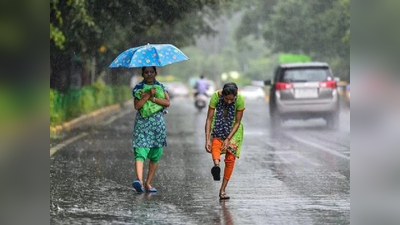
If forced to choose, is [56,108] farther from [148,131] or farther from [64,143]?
[148,131]

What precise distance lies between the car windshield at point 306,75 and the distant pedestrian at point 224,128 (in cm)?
1463

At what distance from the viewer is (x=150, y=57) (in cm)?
1087

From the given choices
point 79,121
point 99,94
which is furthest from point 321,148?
point 99,94

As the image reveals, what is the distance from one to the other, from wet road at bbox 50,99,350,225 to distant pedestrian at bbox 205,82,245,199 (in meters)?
0.50

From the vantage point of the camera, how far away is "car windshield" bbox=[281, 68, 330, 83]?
25.0 meters

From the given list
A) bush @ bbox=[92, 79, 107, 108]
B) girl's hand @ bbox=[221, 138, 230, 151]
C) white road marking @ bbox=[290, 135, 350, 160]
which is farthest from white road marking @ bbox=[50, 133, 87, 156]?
bush @ bbox=[92, 79, 107, 108]

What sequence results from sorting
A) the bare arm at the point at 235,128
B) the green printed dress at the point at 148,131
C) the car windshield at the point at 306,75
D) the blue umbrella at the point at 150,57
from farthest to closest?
the car windshield at the point at 306,75
the green printed dress at the point at 148,131
the blue umbrella at the point at 150,57
the bare arm at the point at 235,128

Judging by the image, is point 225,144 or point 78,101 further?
point 78,101

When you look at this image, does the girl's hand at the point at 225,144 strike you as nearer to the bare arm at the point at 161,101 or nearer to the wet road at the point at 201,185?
the wet road at the point at 201,185

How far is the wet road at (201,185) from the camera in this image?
368 inches

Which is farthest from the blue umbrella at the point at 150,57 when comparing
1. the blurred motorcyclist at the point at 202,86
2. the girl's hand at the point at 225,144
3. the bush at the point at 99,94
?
the bush at the point at 99,94

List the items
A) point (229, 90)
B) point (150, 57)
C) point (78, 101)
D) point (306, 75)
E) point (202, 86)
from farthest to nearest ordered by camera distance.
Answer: point (202, 86)
point (78, 101)
point (306, 75)
point (150, 57)
point (229, 90)

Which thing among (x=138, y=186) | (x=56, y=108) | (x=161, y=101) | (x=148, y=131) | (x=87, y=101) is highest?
(x=161, y=101)

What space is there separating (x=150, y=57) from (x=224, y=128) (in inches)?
48.4
